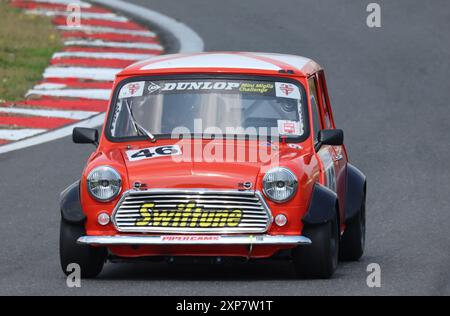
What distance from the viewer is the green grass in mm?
18781

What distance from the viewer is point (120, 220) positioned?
923 cm

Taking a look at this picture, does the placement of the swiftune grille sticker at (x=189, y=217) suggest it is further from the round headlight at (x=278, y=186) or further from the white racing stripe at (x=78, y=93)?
the white racing stripe at (x=78, y=93)

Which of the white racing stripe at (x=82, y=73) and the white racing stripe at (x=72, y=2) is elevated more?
the white racing stripe at (x=72, y=2)

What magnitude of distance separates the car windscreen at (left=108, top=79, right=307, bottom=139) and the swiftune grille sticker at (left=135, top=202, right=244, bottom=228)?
3.18ft

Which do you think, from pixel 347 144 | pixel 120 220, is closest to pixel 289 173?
pixel 120 220

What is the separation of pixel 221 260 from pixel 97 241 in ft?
2.61

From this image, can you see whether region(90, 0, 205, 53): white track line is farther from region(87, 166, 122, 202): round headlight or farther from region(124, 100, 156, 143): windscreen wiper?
region(87, 166, 122, 202): round headlight

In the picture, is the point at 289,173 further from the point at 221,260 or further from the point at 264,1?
the point at 264,1

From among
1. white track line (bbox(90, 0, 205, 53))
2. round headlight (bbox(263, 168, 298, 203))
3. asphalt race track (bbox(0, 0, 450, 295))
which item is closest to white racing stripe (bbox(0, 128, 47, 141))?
asphalt race track (bbox(0, 0, 450, 295))

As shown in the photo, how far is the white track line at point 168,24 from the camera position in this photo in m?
21.2

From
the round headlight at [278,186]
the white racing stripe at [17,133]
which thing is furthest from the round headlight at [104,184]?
the white racing stripe at [17,133]

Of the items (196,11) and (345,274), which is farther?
(196,11)

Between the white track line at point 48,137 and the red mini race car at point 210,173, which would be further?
the white track line at point 48,137

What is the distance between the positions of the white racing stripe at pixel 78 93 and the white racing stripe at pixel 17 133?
183cm
